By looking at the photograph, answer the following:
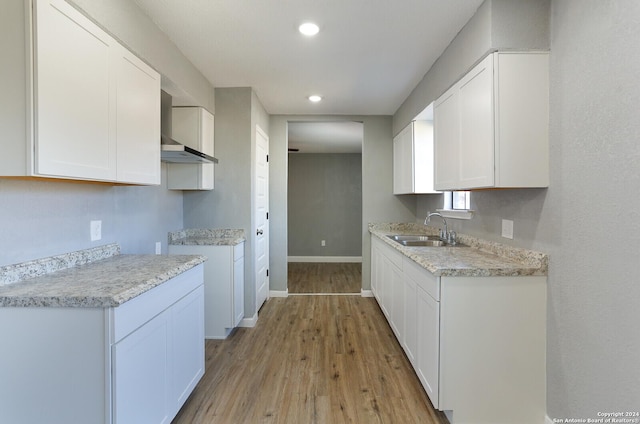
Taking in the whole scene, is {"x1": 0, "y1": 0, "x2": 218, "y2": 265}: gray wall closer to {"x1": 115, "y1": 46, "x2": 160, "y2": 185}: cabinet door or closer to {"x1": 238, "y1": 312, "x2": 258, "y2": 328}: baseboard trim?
{"x1": 115, "y1": 46, "x2": 160, "y2": 185}: cabinet door

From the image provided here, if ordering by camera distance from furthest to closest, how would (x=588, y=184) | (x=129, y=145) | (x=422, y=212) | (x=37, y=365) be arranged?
1. (x=422, y=212)
2. (x=129, y=145)
3. (x=588, y=184)
4. (x=37, y=365)

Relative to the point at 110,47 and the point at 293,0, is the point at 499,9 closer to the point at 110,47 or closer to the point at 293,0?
the point at 293,0

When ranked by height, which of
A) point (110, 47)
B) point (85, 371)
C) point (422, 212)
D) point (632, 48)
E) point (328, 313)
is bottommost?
point (328, 313)

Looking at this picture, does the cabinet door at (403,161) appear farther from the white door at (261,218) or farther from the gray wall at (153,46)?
the gray wall at (153,46)

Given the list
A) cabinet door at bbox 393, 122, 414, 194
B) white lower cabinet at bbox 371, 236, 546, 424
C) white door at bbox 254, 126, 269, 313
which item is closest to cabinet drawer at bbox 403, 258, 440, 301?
white lower cabinet at bbox 371, 236, 546, 424

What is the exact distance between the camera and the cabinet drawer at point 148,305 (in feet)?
4.10

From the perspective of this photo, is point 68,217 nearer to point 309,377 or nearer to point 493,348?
point 309,377

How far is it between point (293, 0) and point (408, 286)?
6.71ft

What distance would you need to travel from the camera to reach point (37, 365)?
1.23 m

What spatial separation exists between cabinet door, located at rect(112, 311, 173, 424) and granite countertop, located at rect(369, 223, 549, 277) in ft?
4.83

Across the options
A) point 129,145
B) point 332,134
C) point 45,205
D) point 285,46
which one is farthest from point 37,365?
point 332,134

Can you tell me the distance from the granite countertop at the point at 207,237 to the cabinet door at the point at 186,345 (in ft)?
2.85

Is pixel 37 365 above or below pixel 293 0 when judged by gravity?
below

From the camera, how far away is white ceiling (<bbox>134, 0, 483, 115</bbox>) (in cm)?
192
